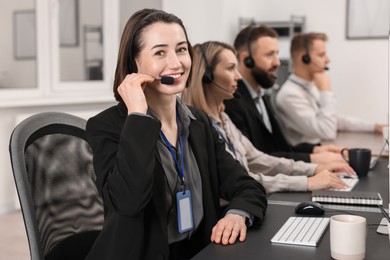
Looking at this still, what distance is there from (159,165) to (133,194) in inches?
6.9

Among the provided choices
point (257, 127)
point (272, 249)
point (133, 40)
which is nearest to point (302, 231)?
point (272, 249)

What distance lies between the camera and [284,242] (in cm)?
129

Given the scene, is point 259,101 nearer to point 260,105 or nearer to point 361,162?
point 260,105

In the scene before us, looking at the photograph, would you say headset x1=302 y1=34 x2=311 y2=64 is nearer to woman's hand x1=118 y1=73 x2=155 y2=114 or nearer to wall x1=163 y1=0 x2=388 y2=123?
wall x1=163 y1=0 x2=388 y2=123

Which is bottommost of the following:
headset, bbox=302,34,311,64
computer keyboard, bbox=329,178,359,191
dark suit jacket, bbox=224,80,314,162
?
computer keyboard, bbox=329,178,359,191

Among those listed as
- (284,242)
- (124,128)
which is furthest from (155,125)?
(284,242)

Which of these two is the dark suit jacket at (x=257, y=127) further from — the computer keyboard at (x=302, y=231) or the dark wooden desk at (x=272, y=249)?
the dark wooden desk at (x=272, y=249)

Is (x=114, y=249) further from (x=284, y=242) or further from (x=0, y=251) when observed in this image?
(x=0, y=251)

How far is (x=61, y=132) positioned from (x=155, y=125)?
0.30 metres

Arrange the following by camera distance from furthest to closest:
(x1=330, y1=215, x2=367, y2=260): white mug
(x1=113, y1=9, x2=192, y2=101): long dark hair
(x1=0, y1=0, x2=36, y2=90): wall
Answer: (x1=0, y1=0, x2=36, y2=90): wall → (x1=113, y1=9, x2=192, y2=101): long dark hair → (x1=330, y1=215, x2=367, y2=260): white mug

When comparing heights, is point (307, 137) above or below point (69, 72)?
below

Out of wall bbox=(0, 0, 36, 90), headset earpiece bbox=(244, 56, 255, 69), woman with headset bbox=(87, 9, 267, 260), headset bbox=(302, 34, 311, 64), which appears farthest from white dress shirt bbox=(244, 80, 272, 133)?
wall bbox=(0, 0, 36, 90)

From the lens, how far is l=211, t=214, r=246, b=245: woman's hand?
1.32m

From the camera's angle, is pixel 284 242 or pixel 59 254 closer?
pixel 284 242
